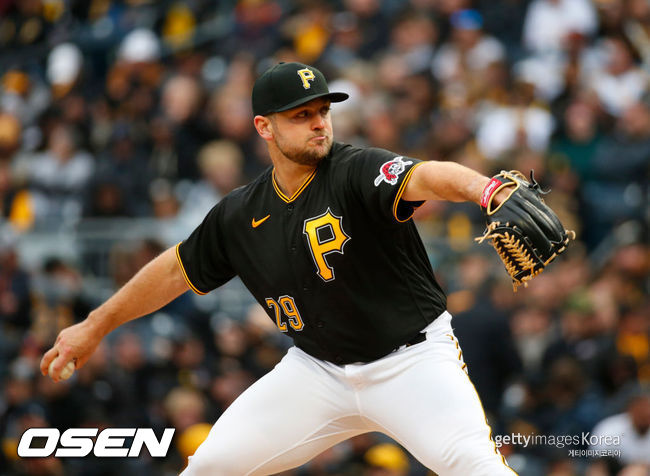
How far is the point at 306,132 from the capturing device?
5406 millimetres

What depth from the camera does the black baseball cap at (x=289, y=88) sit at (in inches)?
209

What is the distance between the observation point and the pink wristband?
14.6 ft

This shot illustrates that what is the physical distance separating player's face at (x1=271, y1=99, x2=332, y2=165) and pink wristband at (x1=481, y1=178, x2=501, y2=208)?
1.19m

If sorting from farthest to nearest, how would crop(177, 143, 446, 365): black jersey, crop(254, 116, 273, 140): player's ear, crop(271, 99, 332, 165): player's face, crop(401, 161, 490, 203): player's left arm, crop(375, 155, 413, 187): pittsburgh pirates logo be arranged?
1. crop(254, 116, 273, 140): player's ear
2. crop(271, 99, 332, 165): player's face
3. crop(177, 143, 446, 365): black jersey
4. crop(375, 155, 413, 187): pittsburgh pirates logo
5. crop(401, 161, 490, 203): player's left arm

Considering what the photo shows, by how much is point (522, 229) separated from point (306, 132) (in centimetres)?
150

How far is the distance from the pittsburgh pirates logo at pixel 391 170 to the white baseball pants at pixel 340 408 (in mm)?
859

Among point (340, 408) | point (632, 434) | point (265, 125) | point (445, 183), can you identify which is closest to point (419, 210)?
point (632, 434)

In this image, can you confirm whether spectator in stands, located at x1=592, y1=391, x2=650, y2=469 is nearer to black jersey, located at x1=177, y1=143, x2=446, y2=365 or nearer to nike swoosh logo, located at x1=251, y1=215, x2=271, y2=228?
black jersey, located at x1=177, y1=143, x2=446, y2=365

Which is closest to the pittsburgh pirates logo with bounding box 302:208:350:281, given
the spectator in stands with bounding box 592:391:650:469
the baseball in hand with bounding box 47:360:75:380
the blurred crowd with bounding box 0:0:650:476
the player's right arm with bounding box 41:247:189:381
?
the player's right arm with bounding box 41:247:189:381

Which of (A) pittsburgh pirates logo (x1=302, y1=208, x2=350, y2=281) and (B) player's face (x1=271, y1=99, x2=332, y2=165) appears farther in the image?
(B) player's face (x1=271, y1=99, x2=332, y2=165)

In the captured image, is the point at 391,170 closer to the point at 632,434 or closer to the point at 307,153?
the point at 307,153

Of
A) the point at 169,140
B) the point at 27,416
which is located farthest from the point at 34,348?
the point at 169,140

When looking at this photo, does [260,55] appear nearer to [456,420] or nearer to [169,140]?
[169,140]

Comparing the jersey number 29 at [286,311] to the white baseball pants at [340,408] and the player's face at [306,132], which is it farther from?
the player's face at [306,132]
